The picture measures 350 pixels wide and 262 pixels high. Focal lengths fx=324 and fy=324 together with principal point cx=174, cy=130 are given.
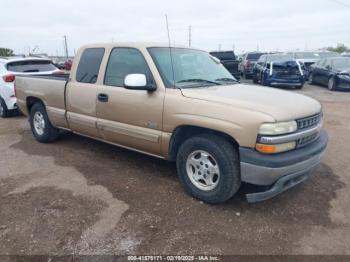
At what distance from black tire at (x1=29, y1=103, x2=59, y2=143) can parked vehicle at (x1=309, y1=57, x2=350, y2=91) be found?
492 inches

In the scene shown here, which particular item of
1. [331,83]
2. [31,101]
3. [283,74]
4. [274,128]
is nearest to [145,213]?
[274,128]

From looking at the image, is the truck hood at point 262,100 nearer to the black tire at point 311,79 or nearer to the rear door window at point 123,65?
the rear door window at point 123,65

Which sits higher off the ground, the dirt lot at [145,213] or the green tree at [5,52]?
the green tree at [5,52]

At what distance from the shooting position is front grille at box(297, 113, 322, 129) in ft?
11.1

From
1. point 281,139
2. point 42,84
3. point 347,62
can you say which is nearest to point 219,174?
point 281,139

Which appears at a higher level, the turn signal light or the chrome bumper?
the turn signal light

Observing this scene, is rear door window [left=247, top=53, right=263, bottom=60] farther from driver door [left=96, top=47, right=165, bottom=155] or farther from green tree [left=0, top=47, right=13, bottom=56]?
green tree [left=0, top=47, right=13, bottom=56]

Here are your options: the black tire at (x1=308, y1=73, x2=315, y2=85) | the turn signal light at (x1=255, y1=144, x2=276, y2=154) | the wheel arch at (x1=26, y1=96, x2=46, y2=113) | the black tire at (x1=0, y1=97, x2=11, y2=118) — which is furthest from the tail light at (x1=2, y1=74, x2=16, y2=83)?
the black tire at (x1=308, y1=73, x2=315, y2=85)

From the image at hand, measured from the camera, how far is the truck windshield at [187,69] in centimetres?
402

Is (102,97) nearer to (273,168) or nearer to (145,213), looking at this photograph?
(145,213)

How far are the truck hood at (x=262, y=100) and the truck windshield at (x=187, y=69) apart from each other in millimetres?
230

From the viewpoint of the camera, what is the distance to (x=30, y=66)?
8781mm

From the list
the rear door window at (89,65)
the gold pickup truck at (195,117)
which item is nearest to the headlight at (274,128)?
the gold pickup truck at (195,117)

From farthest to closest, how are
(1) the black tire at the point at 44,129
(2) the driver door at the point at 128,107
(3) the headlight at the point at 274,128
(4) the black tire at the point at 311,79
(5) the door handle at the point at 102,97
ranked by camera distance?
(4) the black tire at the point at 311,79
(1) the black tire at the point at 44,129
(5) the door handle at the point at 102,97
(2) the driver door at the point at 128,107
(3) the headlight at the point at 274,128
